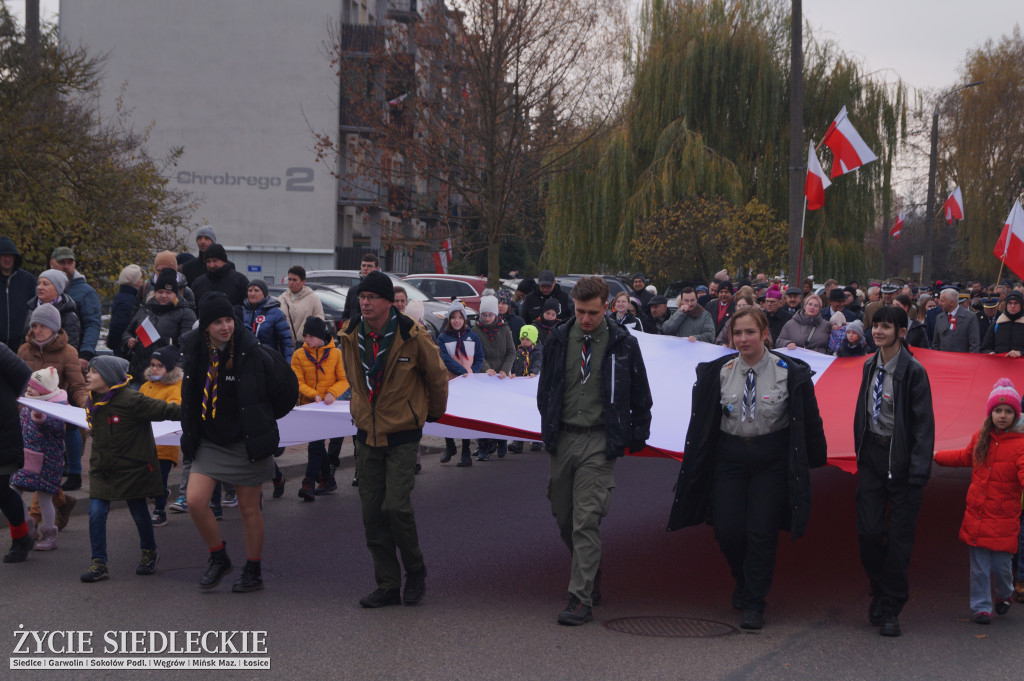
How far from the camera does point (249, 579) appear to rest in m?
6.75

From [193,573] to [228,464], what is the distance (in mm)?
1059

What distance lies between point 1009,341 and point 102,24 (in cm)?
4456

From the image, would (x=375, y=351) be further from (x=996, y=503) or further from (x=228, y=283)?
(x=228, y=283)

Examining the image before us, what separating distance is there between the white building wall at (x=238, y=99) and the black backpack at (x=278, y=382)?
41933 mm

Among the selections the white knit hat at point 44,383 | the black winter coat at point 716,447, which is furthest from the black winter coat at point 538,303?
the black winter coat at point 716,447

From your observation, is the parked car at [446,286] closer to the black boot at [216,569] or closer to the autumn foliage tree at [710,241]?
the autumn foliage tree at [710,241]

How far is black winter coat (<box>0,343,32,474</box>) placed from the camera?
7090 millimetres

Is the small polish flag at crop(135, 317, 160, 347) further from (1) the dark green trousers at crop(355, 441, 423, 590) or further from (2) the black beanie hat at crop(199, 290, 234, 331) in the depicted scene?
(1) the dark green trousers at crop(355, 441, 423, 590)

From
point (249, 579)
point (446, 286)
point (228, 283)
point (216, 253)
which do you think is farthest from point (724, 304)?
point (446, 286)

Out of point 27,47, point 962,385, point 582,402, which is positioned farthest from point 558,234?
point 582,402

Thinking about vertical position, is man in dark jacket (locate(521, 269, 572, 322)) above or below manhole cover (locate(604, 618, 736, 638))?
above

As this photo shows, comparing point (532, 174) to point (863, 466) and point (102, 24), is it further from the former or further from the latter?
point (102, 24)

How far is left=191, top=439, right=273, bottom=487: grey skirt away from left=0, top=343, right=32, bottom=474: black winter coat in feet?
4.59

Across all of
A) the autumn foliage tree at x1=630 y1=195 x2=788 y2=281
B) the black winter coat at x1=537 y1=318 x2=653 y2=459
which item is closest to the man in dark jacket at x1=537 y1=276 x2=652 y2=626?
the black winter coat at x1=537 y1=318 x2=653 y2=459
